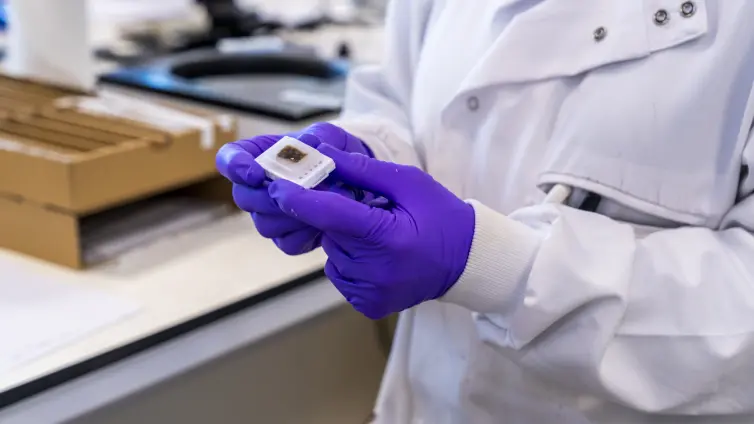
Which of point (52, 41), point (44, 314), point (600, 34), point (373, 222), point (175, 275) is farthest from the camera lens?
point (52, 41)

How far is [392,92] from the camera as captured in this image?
2.93 ft

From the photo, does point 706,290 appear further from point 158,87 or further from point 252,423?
point 158,87

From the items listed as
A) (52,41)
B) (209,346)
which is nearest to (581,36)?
(209,346)

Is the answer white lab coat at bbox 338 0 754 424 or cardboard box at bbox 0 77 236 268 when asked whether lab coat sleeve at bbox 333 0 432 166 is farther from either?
cardboard box at bbox 0 77 236 268

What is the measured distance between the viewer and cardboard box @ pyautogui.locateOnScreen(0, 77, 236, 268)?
2.71 feet

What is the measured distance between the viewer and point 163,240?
0.96 m

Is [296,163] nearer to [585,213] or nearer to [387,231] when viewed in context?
[387,231]

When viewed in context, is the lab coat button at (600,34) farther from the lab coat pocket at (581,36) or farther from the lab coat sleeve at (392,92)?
the lab coat sleeve at (392,92)

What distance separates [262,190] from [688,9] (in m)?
0.38

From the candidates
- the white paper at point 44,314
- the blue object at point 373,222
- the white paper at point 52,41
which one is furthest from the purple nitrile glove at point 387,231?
the white paper at point 52,41

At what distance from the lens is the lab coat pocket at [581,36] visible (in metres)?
0.63

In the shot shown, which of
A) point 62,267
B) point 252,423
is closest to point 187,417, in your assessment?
point 252,423

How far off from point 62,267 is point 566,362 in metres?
0.58

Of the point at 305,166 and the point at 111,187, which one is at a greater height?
the point at 305,166
